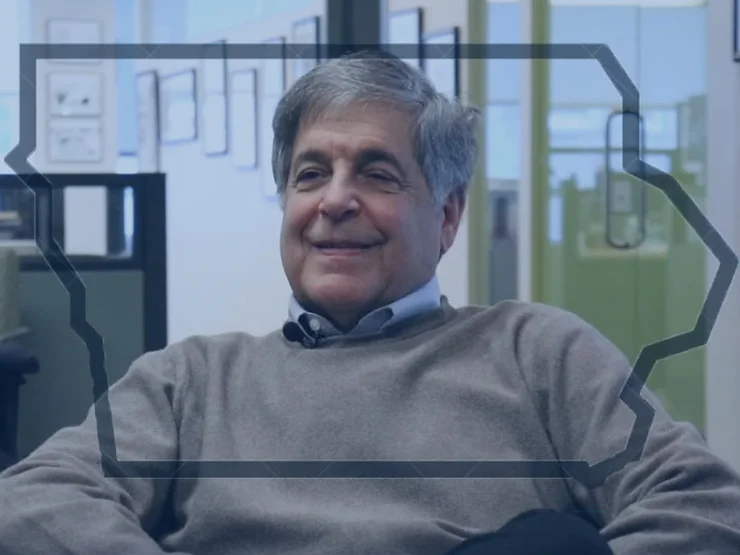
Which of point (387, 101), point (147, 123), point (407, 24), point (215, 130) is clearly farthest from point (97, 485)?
point (407, 24)

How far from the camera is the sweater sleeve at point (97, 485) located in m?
0.87

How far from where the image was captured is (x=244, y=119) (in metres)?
1.56

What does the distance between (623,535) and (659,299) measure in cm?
117

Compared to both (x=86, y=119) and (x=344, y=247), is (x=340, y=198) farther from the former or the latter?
(x=86, y=119)

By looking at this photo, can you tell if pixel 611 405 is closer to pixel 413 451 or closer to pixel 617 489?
pixel 617 489

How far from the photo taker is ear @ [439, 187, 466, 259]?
112 cm

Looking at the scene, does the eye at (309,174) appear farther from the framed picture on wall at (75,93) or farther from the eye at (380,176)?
the framed picture on wall at (75,93)

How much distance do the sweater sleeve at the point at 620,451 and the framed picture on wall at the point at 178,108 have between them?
692 millimetres

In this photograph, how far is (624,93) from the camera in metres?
1.29

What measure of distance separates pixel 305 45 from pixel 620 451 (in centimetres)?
61

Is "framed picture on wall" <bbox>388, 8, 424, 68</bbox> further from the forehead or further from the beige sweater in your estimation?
the beige sweater

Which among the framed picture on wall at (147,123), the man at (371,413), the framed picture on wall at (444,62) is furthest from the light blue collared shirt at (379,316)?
the framed picture on wall at (147,123)

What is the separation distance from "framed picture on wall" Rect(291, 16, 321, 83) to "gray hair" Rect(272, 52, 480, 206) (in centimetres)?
4

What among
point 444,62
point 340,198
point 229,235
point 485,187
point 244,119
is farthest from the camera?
point 485,187
